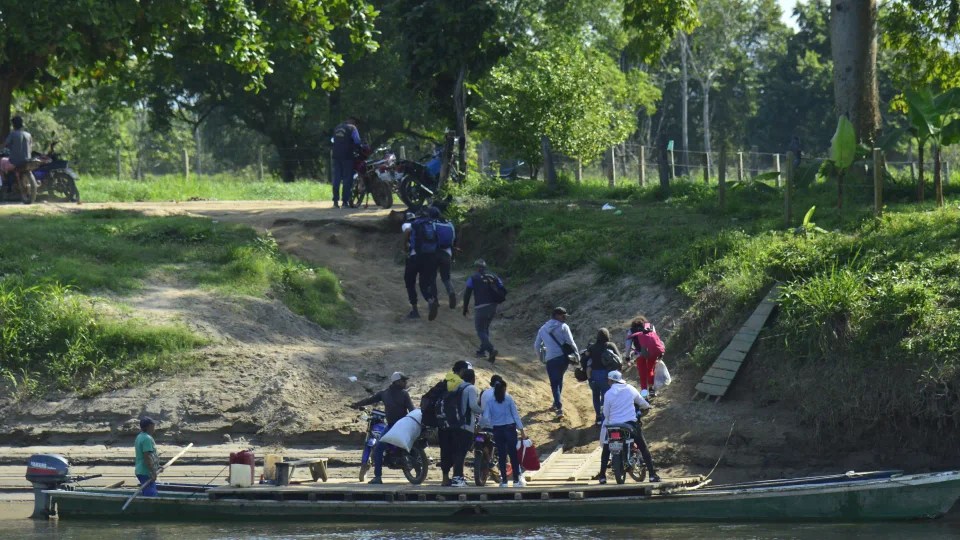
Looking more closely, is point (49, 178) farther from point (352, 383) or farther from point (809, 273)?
point (809, 273)

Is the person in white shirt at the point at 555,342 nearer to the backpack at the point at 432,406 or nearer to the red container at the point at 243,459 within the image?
the backpack at the point at 432,406

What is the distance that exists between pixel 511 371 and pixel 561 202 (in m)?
7.29

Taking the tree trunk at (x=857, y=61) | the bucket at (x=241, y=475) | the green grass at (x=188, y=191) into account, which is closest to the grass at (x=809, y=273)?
the tree trunk at (x=857, y=61)

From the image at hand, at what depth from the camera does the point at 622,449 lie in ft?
49.7

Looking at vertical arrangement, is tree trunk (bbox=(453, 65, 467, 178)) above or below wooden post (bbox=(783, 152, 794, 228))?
above

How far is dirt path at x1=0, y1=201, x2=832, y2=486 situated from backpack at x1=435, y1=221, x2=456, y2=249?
141cm

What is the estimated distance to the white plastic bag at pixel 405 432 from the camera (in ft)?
50.0

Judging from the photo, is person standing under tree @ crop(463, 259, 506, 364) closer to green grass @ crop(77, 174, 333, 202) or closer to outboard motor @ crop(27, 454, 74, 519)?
outboard motor @ crop(27, 454, 74, 519)

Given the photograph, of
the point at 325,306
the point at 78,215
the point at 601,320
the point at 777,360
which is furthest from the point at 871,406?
the point at 78,215

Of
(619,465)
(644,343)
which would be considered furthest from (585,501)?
(644,343)

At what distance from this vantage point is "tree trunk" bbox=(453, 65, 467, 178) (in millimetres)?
27625

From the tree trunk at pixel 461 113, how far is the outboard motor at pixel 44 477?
13394 millimetres

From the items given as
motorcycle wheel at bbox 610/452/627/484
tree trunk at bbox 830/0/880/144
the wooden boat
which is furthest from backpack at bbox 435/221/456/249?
tree trunk at bbox 830/0/880/144

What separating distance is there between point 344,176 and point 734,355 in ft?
36.0
